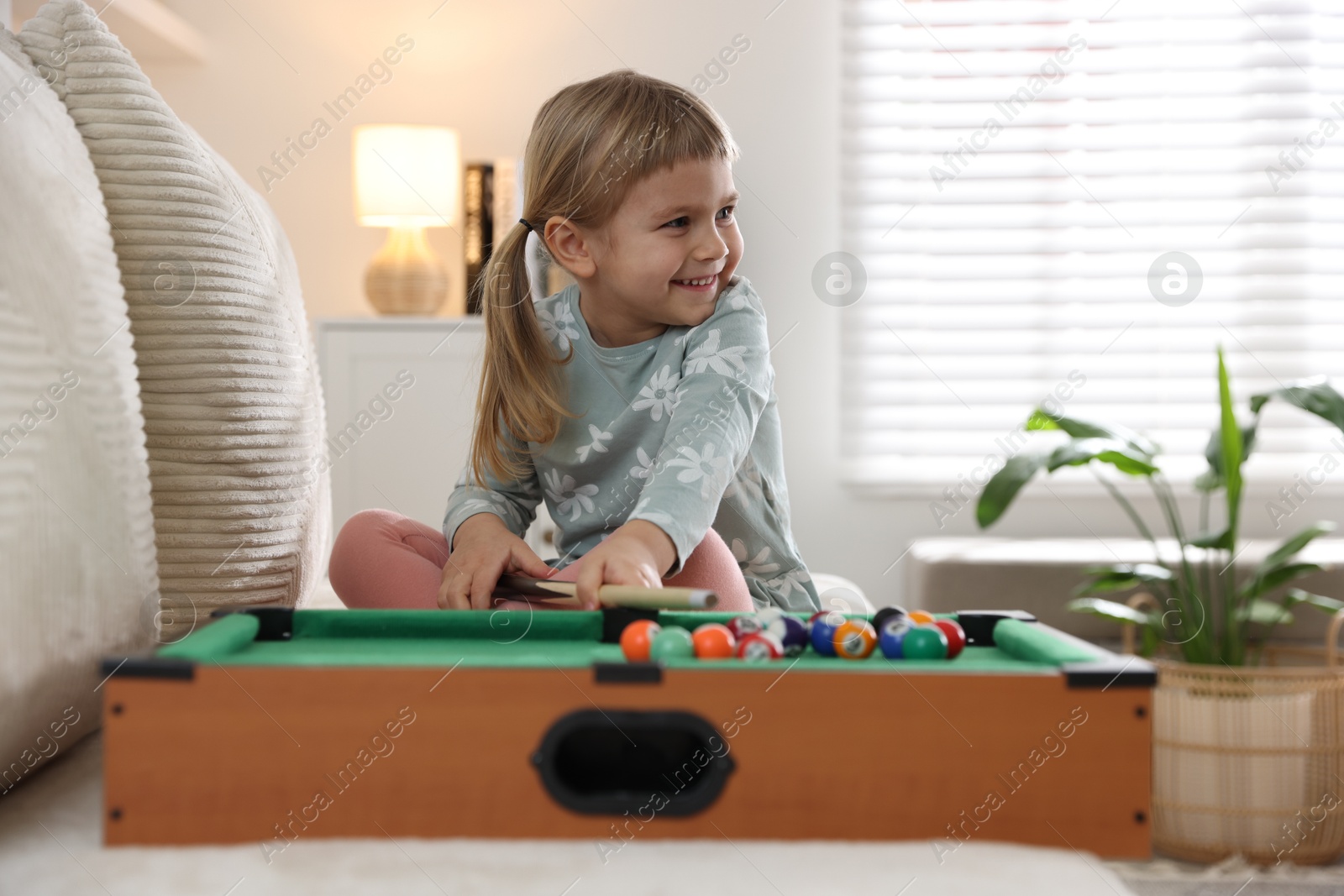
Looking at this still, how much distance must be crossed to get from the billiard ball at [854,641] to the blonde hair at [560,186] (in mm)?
530

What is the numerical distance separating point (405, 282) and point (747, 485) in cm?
144

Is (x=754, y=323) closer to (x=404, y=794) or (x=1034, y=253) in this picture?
(x=404, y=794)

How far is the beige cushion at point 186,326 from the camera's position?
0.84 metres

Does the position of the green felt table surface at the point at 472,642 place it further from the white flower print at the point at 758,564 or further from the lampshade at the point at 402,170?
the lampshade at the point at 402,170

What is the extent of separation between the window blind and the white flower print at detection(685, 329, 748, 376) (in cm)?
172

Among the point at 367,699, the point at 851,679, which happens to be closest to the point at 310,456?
the point at 367,699

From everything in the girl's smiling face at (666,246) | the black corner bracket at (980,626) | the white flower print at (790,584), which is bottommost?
the white flower print at (790,584)

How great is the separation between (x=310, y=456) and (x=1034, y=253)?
2.10m

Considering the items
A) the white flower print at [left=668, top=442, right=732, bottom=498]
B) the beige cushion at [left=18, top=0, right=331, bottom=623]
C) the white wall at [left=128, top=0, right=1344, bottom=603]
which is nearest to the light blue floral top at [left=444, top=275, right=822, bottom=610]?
the white flower print at [left=668, top=442, right=732, bottom=498]

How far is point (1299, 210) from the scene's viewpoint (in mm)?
2666

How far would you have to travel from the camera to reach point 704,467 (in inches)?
35.3

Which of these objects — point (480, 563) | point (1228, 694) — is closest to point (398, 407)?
point (480, 563)

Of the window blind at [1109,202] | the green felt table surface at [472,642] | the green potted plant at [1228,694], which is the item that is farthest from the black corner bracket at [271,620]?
the window blind at [1109,202]

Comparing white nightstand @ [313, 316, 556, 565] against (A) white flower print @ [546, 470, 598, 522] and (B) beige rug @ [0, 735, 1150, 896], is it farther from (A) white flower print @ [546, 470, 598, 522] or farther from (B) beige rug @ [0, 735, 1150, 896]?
(B) beige rug @ [0, 735, 1150, 896]
